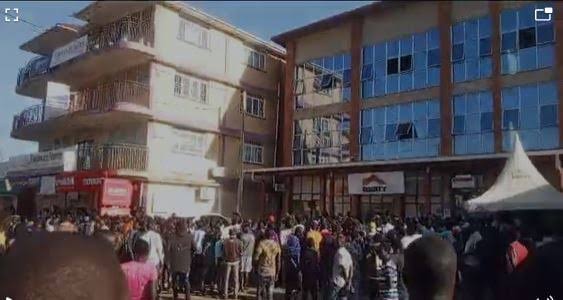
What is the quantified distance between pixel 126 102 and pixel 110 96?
0.25ft

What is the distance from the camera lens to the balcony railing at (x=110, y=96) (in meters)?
1.88

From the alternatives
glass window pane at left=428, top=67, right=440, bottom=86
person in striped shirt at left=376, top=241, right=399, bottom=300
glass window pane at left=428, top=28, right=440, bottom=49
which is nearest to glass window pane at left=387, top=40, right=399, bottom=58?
glass window pane at left=428, top=28, right=440, bottom=49

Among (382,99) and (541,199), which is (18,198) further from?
(382,99)

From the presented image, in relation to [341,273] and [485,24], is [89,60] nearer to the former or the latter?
[485,24]

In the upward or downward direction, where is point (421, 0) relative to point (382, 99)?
downward

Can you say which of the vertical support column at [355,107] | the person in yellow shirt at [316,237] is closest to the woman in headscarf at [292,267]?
the person in yellow shirt at [316,237]

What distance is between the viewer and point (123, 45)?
1.84 m

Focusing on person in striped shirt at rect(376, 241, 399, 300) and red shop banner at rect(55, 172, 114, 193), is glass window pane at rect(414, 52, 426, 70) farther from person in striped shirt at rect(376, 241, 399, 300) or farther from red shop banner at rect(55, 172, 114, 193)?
red shop banner at rect(55, 172, 114, 193)

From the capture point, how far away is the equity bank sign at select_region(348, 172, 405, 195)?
1097cm

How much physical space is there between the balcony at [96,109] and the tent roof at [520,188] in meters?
1.26

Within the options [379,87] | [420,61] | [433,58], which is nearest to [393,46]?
[433,58]

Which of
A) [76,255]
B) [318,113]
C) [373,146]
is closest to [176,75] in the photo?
[76,255]

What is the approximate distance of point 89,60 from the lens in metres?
1.92

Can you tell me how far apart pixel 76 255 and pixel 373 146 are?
13.6 metres
